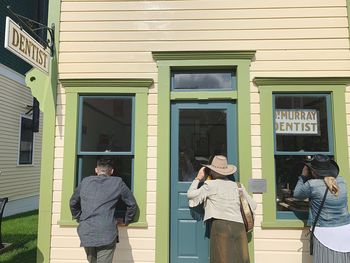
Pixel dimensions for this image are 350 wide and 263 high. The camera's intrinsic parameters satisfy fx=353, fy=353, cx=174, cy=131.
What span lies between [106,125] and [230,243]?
2.33 m

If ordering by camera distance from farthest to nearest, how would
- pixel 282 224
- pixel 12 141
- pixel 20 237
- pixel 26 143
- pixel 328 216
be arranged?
pixel 26 143, pixel 12 141, pixel 20 237, pixel 282 224, pixel 328 216

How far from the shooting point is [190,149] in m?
4.95

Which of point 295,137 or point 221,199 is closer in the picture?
point 221,199

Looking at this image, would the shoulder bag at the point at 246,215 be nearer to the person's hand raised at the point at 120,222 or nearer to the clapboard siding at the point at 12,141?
the person's hand raised at the point at 120,222

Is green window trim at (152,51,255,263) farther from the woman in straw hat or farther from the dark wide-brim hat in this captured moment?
the dark wide-brim hat

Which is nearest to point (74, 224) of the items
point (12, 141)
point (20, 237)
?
point (20, 237)

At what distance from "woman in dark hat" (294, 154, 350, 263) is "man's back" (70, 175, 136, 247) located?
226 centimetres

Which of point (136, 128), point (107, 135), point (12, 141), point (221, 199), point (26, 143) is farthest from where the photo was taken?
point (26, 143)

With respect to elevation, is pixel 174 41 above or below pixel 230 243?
above

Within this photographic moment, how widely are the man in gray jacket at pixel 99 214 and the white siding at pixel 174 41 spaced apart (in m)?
0.70

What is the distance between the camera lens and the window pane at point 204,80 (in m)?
5.02

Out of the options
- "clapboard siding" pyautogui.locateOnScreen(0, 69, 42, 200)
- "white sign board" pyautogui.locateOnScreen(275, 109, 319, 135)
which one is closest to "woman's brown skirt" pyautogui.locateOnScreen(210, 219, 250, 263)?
"white sign board" pyautogui.locateOnScreen(275, 109, 319, 135)

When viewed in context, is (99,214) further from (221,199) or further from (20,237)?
(20,237)

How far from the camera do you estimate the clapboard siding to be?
34.6 ft
